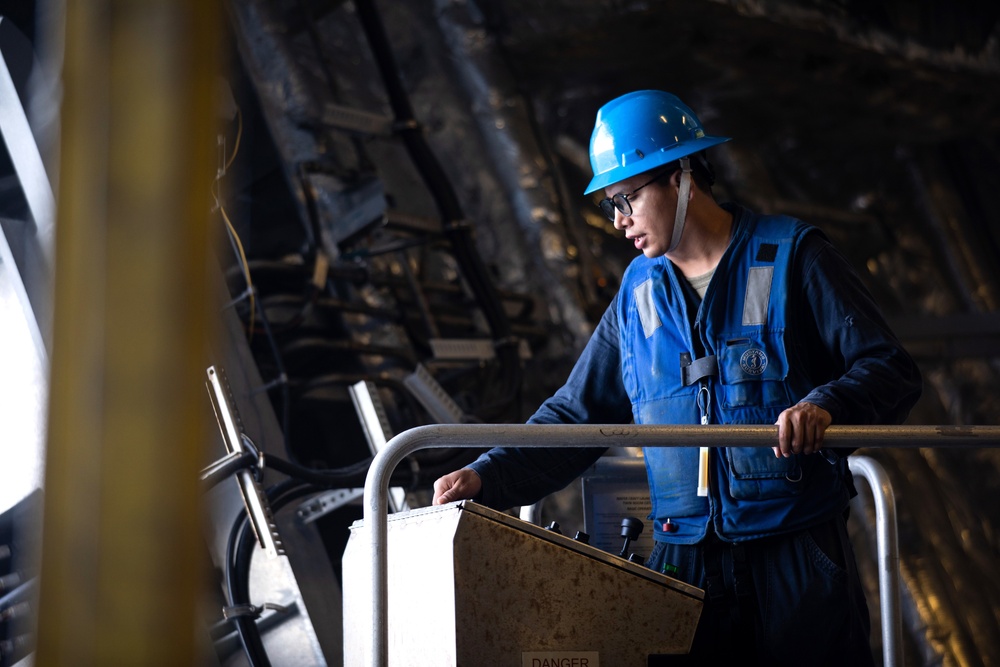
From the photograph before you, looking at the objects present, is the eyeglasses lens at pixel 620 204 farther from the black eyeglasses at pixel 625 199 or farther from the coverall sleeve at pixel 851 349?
the coverall sleeve at pixel 851 349

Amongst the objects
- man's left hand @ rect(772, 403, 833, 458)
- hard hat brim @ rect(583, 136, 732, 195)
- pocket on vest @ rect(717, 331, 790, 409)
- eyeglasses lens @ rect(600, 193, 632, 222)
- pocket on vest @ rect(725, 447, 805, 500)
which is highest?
hard hat brim @ rect(583, 136, 732, 195)

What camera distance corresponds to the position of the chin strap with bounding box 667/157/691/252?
7.14 ft

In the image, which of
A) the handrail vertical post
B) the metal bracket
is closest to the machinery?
the handrail vertical post

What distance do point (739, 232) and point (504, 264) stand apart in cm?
276

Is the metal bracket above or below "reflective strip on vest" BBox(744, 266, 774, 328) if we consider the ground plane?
below

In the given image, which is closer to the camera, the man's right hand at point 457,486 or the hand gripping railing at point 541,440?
the hand gripping railing at point 541,440

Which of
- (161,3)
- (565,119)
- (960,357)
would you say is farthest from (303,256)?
(161,3)

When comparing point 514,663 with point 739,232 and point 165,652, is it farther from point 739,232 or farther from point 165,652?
point 165,652

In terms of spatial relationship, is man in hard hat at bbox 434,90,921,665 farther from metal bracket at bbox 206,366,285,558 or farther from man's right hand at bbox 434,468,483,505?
metal bracket at bbox 206,366,285,558

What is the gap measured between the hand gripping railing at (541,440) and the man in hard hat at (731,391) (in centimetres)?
6

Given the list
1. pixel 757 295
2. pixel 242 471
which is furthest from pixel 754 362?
pixel 242 471

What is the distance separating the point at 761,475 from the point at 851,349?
0.28m

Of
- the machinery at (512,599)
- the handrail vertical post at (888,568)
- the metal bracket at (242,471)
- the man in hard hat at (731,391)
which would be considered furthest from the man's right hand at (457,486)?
the metal bracket at (242,471)

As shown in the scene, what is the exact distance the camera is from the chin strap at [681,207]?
218cm
